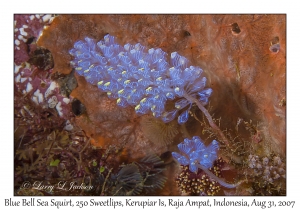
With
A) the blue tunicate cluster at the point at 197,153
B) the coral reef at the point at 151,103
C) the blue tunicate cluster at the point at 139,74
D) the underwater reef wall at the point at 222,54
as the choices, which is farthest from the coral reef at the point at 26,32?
the blue tunicate cluster at the point at 197,153

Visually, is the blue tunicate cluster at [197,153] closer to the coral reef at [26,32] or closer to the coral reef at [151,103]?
Answer: the coral reef at [151,103]

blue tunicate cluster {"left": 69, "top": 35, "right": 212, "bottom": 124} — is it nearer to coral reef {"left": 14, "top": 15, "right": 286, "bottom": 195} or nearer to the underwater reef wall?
coral reef {"left": 14, "top": 15, "right": 286, "bottom": 195}

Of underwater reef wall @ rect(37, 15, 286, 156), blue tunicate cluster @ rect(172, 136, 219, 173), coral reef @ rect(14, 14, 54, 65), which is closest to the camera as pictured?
underwater reef wall @ rect(37, 15, 286, 156)

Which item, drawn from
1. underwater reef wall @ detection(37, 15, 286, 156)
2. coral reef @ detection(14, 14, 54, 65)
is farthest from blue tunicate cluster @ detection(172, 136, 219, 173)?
coral reef @ detection(14, 14, 54, 65)

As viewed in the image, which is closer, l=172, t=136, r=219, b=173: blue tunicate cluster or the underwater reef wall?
the underwater reef wall

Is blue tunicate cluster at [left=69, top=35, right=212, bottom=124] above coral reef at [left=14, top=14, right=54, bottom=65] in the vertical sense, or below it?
below

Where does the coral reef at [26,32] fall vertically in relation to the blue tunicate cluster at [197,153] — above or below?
above
